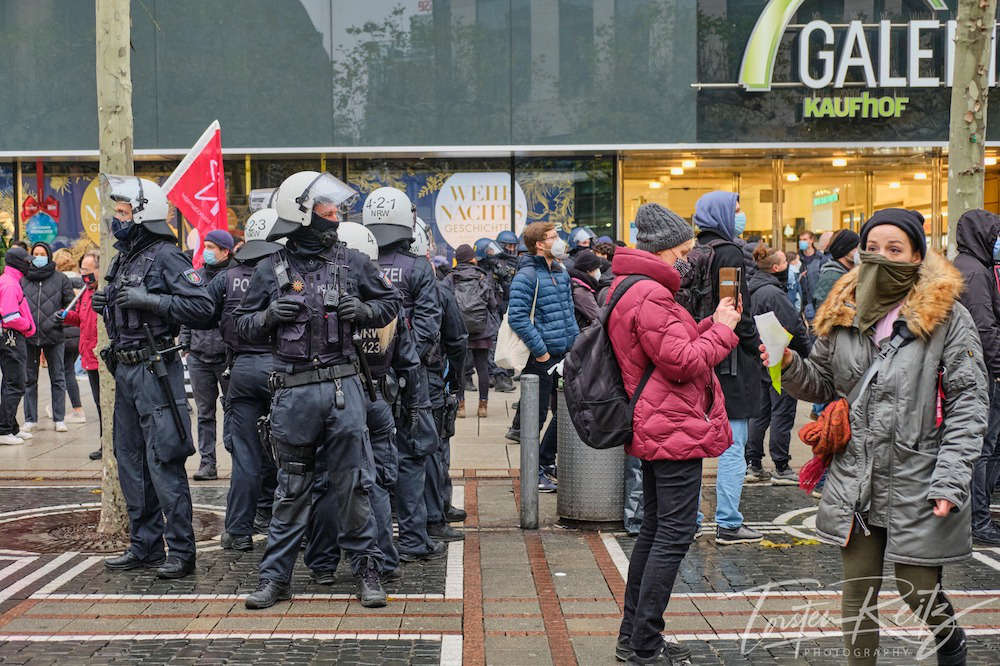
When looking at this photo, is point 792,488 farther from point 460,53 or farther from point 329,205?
point 460,53

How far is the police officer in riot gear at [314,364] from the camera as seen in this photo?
5.75 meters

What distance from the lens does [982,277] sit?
275 inches

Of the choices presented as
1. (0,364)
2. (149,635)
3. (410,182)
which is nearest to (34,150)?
(410,182)

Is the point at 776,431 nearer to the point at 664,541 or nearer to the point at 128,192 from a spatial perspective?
the point at 664,541

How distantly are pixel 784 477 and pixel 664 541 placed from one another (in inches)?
186

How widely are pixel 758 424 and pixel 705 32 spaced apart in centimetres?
1024

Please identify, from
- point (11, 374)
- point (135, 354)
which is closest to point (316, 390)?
point (135, 354)

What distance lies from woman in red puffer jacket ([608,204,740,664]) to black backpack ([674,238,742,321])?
1819mm

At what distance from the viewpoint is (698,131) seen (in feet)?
59.1

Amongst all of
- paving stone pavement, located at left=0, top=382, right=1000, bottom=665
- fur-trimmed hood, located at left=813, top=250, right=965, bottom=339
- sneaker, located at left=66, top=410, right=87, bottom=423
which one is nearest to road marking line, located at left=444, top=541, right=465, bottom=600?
paving stone pavement, located at left=0, top=382, right=1000, bottom=665

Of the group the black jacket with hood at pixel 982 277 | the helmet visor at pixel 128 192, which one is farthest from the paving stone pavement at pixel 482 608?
the helmet visor at pixel 128 192

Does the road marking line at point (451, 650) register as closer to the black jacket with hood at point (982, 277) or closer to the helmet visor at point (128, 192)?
the helmet visor at point (128, 192)

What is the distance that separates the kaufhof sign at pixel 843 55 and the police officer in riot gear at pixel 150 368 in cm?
1309

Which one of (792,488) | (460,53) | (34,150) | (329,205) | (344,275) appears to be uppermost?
(460,53)
